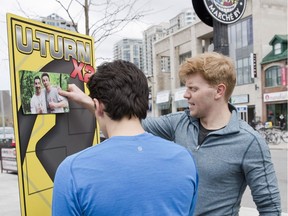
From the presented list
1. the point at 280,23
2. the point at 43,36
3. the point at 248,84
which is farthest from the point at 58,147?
the point at 280,23

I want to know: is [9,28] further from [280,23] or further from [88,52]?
[280,23]

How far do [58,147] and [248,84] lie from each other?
2612 cm

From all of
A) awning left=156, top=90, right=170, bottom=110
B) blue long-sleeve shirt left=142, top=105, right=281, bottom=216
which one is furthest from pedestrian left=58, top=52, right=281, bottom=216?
awning left=156, top=90, right=170, bottom=110

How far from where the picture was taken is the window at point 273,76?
78.7 feet

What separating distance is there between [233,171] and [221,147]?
0.43ft

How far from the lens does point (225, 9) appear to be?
2781 mm

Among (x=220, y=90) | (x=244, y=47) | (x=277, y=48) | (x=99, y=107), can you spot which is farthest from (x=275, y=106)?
(x=99, y=107)

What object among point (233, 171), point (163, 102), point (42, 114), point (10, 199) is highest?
point (42, 114)

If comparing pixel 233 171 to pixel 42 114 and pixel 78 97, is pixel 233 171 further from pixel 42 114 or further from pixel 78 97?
pixel 42 114

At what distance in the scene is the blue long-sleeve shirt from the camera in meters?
1.53

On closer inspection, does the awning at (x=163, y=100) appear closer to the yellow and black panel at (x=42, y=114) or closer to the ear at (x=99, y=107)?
the yellow and black panel at (x=42, y=114)

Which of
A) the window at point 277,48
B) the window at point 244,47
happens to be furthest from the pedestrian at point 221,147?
the window at point 244,47

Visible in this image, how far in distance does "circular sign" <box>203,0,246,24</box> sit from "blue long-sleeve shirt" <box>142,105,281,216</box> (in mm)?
1331

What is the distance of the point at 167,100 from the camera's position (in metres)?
37.2
